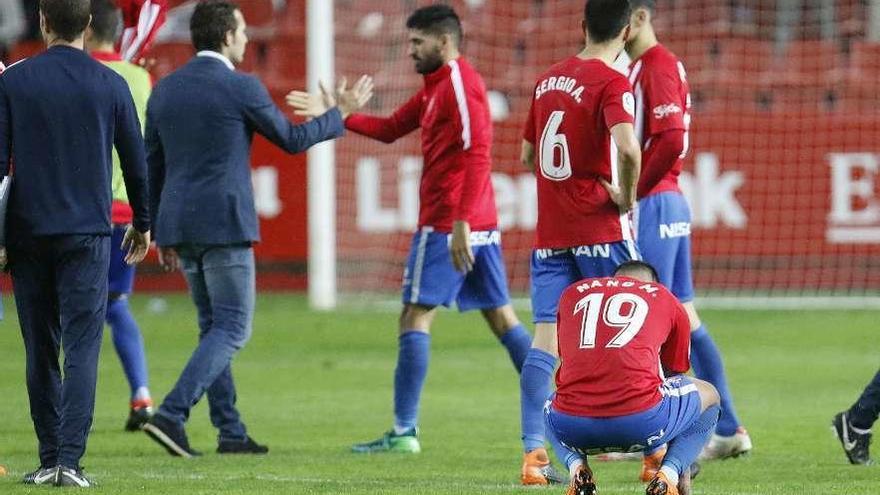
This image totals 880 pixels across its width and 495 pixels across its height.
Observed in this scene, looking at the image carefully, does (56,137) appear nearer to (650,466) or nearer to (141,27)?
(650,466)

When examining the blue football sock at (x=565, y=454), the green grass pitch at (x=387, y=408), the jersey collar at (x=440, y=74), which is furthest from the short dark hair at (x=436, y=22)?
the blue football sock at (x=565, y=454)

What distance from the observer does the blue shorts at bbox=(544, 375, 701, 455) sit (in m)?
6.15

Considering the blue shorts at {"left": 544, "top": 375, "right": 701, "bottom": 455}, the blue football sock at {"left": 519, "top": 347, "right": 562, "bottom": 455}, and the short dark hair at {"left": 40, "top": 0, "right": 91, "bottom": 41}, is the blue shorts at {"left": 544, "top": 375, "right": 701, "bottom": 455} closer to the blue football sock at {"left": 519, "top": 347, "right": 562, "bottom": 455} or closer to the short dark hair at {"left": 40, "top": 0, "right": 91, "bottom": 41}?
the blue football sock at {"left": 519, "top": 347, "right": 562, "bottom": 455}

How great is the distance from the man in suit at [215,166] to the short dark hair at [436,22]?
55 cm

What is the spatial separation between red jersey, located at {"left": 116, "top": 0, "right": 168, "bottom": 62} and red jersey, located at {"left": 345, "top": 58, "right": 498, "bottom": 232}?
1716 millimetres

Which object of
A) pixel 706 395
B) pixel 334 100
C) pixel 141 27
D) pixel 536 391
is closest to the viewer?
pixel 706 395

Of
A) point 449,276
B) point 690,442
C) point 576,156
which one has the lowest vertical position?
point 690,442

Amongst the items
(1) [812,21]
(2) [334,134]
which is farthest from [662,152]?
(1) [812,21]

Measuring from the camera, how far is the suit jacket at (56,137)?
22.5 ft

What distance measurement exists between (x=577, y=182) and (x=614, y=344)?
48.5 inches

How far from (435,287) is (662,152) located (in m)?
1.58

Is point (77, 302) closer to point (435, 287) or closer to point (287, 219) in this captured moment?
point (435, 287)

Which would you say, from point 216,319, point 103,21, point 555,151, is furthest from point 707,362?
point 103,21

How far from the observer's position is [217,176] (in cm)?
834
